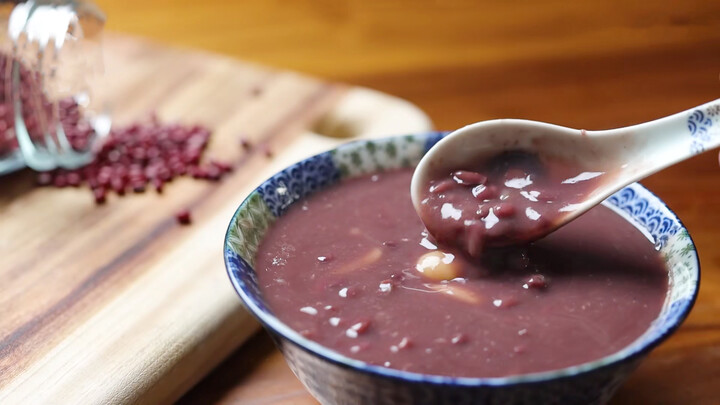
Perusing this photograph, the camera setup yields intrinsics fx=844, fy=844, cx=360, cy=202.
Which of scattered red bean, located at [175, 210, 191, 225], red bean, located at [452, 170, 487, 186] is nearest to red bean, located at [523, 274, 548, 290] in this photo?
red bean, located at [452, 170, 487, 186]

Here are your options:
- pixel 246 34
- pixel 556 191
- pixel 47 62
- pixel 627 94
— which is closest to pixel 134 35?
pixel 246 34

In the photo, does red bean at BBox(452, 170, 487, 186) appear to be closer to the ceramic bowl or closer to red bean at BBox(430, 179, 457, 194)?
red bean at BBox(430, 179, 457, 194)

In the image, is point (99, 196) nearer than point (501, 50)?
Yes

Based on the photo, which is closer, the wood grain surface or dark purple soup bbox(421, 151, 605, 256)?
dark purple soup bbox(421, 151, 605, 256)

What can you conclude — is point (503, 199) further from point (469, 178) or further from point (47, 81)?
point (47, 81)

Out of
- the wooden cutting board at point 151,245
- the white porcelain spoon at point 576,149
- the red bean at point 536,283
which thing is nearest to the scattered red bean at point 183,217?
the wooden cutting board at point 151,245

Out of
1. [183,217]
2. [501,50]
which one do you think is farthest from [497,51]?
[183,217]

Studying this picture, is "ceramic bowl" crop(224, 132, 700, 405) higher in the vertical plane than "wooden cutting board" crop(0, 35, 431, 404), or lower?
higher

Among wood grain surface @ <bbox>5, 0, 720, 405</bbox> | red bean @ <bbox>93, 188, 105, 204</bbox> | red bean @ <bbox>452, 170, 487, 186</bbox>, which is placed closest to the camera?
red bean @ <bbox>452, 170, 487, 186</bbox>
